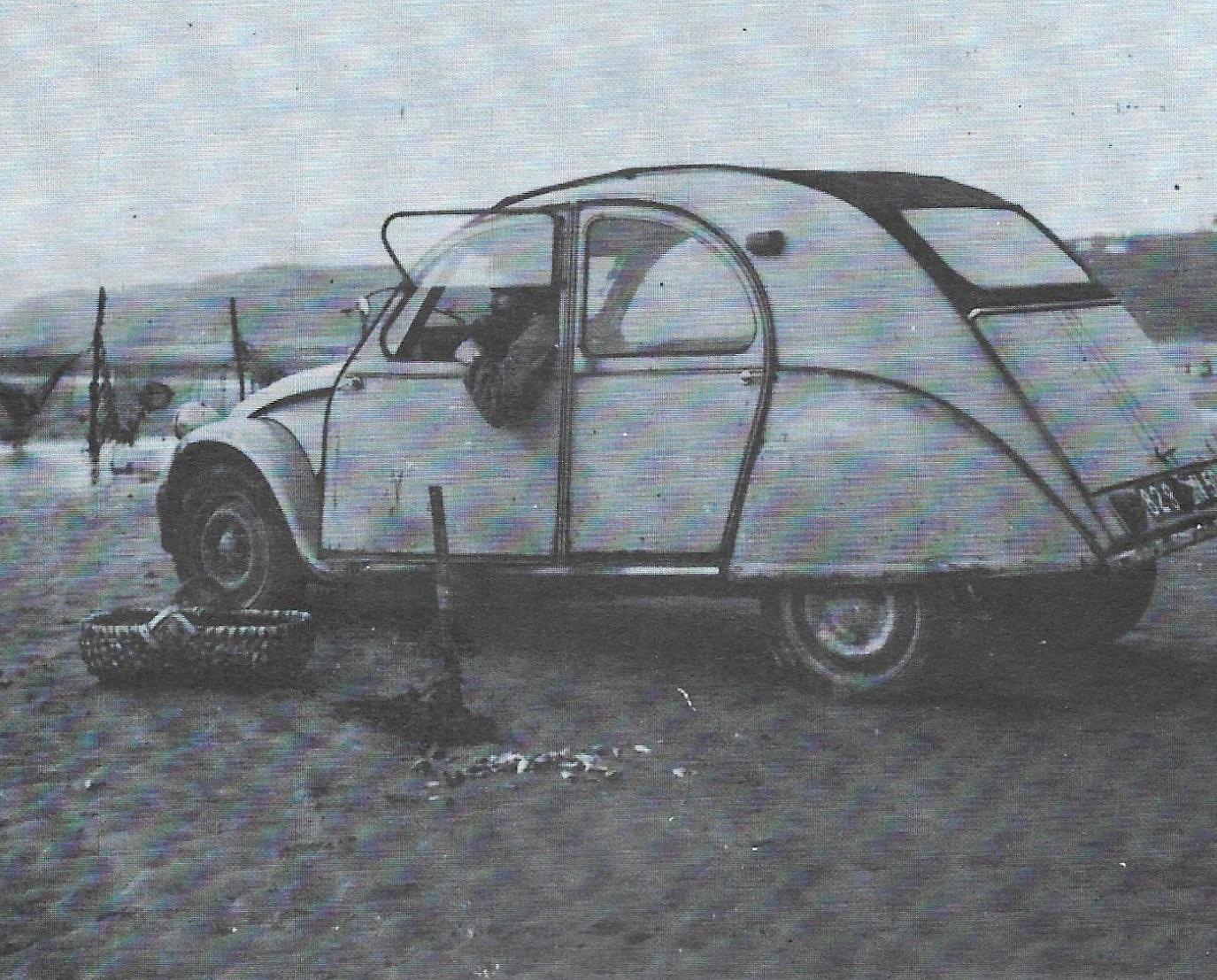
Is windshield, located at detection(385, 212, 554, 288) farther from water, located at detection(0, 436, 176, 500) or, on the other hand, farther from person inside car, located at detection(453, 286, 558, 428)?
water, located at detection(0, 436, 176, 500)

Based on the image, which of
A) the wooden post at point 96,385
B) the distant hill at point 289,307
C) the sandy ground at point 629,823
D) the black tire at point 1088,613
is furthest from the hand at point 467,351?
the wooden post at point 96,385

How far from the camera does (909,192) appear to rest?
297 inches

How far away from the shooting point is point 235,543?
874cm

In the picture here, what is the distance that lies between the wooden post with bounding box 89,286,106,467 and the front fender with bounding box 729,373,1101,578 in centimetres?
578

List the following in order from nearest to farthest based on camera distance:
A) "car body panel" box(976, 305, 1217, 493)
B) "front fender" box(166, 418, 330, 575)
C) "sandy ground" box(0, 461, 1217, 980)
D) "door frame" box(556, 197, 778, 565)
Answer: "sandy ground" box(0, 461, 1217, 980)
"car body panel" box(976, 305, 1217, 493)
"door frame" box(556, 197, 778, 565)
"front fender" box(166, 418, 330, 575)

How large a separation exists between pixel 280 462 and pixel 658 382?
1.71 meters

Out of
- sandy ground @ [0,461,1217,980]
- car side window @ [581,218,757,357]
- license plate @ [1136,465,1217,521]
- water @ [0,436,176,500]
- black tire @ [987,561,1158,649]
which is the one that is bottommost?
sandy ground @ [0,461,1217,980]

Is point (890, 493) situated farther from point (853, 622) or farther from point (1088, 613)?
point (1088, 613)

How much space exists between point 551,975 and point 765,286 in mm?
3237

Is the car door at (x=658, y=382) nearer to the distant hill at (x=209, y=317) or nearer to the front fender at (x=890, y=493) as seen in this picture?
the front fender at (x=890, y=493)

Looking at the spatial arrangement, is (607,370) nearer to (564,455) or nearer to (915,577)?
(564,455)

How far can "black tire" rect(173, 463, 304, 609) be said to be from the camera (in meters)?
8.58

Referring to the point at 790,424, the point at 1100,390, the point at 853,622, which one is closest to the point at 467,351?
the point at 790,424

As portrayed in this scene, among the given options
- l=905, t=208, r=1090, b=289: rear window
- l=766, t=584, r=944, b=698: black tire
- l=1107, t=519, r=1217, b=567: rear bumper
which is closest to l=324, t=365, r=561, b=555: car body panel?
l=766, t=584, r=944, b=698: black tire
